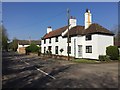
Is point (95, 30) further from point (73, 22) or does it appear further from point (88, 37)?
point (73, 22)

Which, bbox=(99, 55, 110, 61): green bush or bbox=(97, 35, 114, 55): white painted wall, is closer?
bbox=(99, 55, 110, 61): green bush

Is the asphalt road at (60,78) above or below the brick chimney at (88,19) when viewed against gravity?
below

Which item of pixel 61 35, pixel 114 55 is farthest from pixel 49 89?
pixel 61 35

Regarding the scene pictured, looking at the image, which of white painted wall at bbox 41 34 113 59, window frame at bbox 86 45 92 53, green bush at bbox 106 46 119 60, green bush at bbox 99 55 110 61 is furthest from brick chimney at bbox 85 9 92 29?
green bush at bbox 99 55 110 61

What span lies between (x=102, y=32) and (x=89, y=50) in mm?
4031

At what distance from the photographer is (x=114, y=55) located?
35.0m

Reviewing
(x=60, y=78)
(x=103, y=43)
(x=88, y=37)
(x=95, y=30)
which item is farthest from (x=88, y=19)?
(x=60, y=78)

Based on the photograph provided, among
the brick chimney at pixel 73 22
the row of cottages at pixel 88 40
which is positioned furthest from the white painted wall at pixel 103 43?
the brick chimney at pixel 73 22

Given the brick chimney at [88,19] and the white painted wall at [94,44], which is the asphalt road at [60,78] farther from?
the brick chimney at [88,19]

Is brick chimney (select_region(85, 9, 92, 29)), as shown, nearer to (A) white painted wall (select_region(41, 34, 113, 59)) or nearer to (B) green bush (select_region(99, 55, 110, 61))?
(A) white painted wall (select_region(41, 34, 113, 59))

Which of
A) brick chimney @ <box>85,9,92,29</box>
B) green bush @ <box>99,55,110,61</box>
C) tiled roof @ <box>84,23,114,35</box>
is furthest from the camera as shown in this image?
brick chimney @ <box>85,9,92,29</box>

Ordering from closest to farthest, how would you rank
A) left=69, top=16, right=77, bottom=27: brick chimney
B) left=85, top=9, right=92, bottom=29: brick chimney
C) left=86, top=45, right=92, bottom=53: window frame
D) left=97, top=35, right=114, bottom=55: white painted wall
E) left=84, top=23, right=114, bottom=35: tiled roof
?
left=97, top=35, right=114, bottom=55: white painted wall < left=84, top=23, right=114, bottom=35: tiled roof < left=86, top=45, right=92, bottom=53: window frame < left=85, top=9, right=92, bottom=29: brick chimney < left=69, top=16, right=77, bottom=27: brick chimney

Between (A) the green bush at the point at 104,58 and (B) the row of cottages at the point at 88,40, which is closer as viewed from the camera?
(A) the green bush at the point at 104,58

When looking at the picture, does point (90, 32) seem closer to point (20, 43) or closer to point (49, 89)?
point (49, 89)
